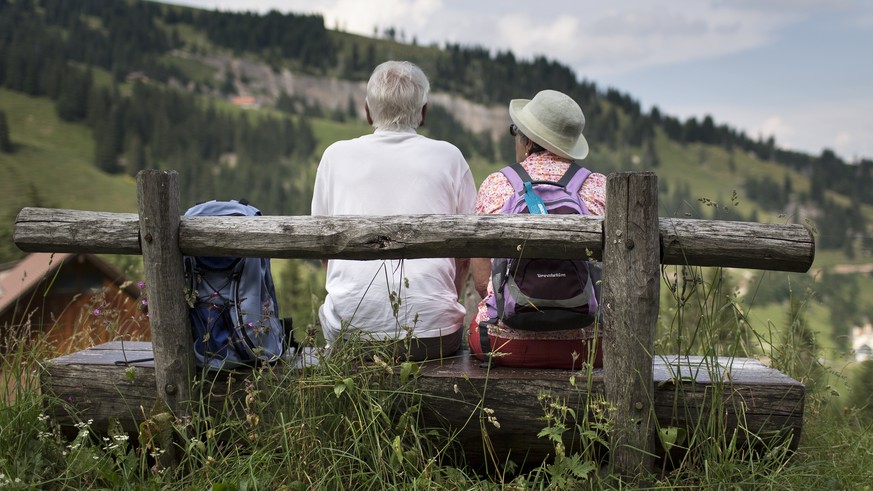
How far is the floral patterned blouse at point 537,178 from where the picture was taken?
137 inches

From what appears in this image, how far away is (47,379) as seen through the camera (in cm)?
367

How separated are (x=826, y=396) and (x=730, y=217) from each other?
1591 mm

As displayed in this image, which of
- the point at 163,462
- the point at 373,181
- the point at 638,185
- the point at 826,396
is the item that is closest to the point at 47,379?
Answer: the point at 163,462

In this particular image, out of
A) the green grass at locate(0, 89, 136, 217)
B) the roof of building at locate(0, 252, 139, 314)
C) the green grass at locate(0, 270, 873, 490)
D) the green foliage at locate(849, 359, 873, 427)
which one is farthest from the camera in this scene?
the green grass at locate(0, 89, 136, 217)

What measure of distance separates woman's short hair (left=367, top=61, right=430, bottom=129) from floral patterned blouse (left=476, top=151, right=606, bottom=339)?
586mm

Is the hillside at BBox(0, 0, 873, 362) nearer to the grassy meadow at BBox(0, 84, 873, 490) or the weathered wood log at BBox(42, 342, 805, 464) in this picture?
the grassy meadow at BBox(0, 84, 873, 490)

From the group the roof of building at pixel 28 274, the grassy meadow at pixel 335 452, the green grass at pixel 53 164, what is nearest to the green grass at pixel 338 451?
the grassy meadow at pixel 335 452

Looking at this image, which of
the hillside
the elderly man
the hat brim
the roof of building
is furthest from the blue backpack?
the hillside

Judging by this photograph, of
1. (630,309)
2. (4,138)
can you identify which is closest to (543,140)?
(630,309)

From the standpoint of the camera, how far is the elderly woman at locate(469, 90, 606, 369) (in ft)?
11.4

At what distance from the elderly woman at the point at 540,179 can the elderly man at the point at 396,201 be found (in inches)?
7.4

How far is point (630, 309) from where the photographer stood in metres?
3.17

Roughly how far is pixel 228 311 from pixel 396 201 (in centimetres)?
99

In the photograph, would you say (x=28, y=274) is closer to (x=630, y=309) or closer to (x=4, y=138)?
(x=630, y=309)
